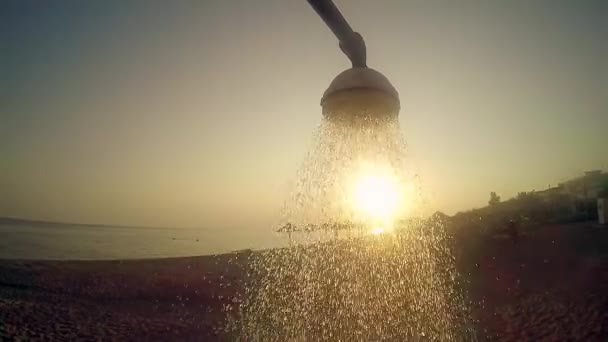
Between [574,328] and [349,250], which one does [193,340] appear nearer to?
[349,250]

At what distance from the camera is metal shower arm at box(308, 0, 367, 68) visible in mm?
2057

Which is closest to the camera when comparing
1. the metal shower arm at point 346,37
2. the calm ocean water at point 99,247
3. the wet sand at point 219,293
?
the metal shower arm at point 346,37

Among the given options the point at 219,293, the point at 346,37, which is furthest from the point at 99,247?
the point at 346,37

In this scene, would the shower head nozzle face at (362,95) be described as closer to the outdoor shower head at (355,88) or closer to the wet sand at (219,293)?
the outdoor shower head at (355,88)

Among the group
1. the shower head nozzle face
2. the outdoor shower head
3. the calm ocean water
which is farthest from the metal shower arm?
the calm ocean water

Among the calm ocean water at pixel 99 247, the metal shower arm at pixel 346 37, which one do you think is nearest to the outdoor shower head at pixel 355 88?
the metal shower arm at pixel 346 37

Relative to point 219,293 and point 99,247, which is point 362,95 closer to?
point 219,293

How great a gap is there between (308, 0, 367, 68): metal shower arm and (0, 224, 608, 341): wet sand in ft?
27.2

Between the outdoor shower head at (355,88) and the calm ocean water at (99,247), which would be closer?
the outdoor shower head at (355,88)

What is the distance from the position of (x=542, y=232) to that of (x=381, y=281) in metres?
12.4

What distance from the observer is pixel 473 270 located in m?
13.2

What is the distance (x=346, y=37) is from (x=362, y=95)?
0.52 meters

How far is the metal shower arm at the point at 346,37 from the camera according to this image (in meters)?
2.06

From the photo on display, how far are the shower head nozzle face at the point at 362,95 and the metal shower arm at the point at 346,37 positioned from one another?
22cm
